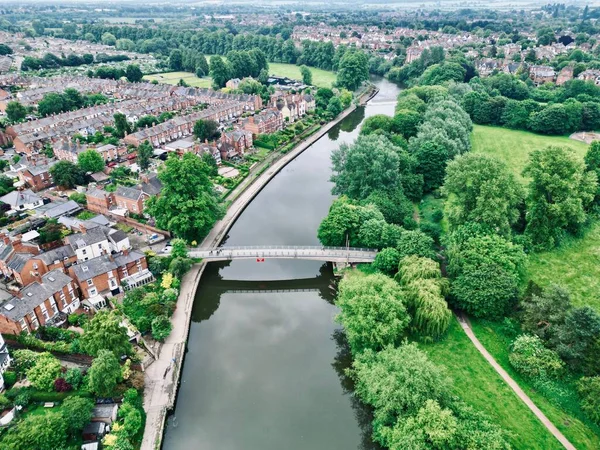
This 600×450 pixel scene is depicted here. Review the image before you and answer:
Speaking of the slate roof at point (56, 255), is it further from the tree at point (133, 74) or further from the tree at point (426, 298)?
the tree at point (133, 74)

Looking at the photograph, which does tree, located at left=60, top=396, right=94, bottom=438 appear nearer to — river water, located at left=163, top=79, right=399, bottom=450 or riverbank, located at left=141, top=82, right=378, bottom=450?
Answer: riverbank, located at left=141, top=82, right=378, bottom=450

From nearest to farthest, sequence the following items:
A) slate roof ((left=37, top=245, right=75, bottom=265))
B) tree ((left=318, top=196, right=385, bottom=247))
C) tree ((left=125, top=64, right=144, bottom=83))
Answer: slate roof ((left=37, top=245, right=75, bottom=265)), tree ((left=318, top=196, right=385, bottom=247)), tree ((left=125, top=64, right=144, bottom=83))

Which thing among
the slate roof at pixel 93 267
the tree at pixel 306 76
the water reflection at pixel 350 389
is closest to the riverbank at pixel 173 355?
the slate roof at pixel 93 267

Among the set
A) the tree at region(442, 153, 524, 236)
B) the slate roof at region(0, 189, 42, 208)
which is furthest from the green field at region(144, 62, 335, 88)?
the tree at region(442, 153, 524, 236)

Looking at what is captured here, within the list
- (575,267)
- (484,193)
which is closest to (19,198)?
(484,193)

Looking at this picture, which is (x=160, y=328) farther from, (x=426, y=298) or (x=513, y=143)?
(x=513, y=143)

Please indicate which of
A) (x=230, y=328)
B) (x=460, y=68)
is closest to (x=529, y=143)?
(x=460, y=68)
